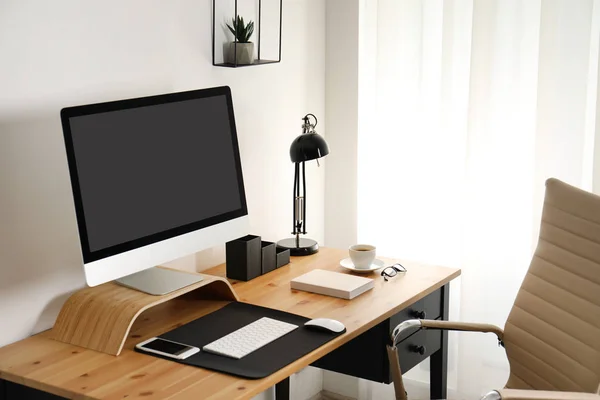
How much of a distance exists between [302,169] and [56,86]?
3.54 feet

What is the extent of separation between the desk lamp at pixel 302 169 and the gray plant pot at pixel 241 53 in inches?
11.1

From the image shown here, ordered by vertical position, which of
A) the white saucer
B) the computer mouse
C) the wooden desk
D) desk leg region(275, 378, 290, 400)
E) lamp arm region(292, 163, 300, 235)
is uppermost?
lamp arm region(292, 163, 300, 235)

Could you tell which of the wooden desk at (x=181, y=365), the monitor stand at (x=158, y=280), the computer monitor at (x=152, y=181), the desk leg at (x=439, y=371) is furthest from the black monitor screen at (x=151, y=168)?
the desk leg at (x=439, y=371)

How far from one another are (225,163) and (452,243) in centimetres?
105

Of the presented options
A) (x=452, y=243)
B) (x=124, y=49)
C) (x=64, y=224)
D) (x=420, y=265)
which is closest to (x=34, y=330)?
(x=64, y=224)

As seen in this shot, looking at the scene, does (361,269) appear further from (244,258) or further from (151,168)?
(151,168)

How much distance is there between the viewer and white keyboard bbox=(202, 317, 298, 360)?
A: 195 centimetres

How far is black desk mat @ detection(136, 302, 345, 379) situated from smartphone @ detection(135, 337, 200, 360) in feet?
0.04

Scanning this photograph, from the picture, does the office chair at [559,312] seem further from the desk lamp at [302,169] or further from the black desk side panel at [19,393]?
the black desk side panel at [19,393]

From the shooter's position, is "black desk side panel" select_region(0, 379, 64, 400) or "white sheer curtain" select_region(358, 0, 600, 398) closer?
"black desk side panel" select_region(0, 379, 64, 400)

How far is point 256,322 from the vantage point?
214 cm

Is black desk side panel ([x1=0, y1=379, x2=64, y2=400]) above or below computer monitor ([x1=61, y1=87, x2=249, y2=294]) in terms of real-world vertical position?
below

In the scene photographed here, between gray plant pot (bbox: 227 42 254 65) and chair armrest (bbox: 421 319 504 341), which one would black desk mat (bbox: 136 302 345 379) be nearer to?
chair armrest (bbox: 421 319 504 341)

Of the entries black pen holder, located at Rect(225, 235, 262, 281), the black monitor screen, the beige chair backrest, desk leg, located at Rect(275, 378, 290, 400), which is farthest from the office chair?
desk leg, located at Rect(275, 378, 290, 400)
